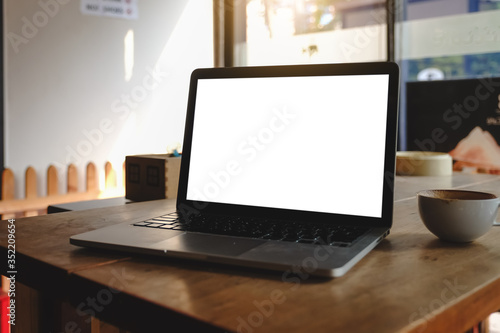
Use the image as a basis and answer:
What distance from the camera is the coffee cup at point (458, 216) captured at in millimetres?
696

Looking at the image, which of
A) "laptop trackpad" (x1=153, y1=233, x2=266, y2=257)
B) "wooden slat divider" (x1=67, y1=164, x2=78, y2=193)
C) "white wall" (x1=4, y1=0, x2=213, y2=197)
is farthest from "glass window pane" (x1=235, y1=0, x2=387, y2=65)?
"laptop trackpad" (x1=153, y1=233, x2=266, y2=257)

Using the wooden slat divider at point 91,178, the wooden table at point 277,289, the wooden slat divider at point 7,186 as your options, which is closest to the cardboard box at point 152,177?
the wooden table at point 277,289

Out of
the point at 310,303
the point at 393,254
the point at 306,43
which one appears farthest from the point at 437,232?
the point at 306,43

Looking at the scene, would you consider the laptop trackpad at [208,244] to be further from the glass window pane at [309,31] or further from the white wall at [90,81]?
the glass window pane at [309,31]

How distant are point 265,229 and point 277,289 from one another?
0.69 ft

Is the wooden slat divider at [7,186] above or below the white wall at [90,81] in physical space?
below

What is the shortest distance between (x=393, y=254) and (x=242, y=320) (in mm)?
299

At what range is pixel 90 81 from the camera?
108 inches

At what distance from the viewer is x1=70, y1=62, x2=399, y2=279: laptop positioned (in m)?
0.67

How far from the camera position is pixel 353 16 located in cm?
289

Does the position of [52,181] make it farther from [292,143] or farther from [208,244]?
[208,244]

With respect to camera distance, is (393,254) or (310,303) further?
(393,254)

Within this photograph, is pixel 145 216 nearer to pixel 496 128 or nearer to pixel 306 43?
pixel 496 128

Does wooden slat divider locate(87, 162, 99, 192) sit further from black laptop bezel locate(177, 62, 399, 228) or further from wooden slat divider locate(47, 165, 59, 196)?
black laptop bezel locate(177, 62, 399, 228)
